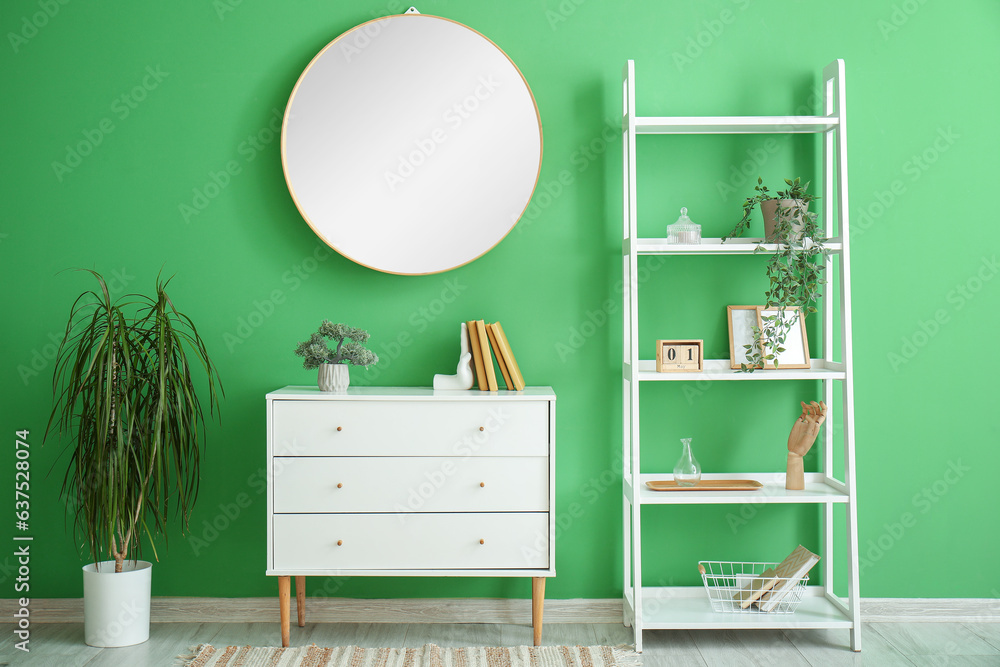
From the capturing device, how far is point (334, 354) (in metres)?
2.34

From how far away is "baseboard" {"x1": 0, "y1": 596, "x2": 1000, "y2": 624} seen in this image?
101 inches

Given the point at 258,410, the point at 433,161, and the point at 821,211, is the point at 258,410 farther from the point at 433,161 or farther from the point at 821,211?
the point at 821,211

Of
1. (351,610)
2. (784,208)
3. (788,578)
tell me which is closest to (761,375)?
(784,208)

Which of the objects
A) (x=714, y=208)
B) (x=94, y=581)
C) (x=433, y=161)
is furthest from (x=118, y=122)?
(x=714, y=208)

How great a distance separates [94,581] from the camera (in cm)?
231
